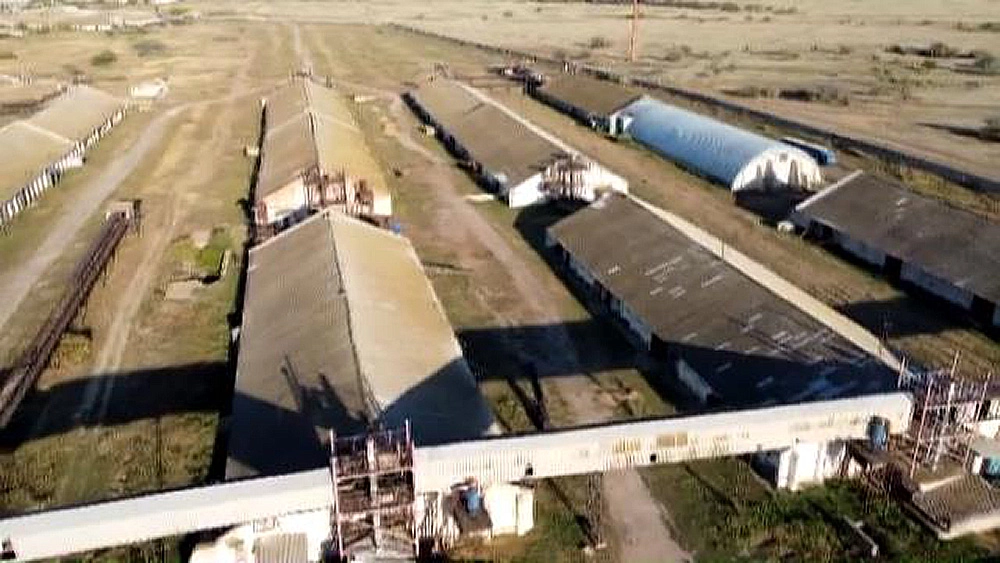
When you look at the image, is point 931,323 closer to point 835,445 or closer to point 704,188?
point 835,445

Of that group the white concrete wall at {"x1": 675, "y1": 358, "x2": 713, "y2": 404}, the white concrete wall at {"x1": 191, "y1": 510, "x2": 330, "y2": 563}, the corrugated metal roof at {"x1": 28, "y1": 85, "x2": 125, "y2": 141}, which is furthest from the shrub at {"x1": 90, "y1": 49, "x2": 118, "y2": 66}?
the white concrete wall at {"x1": 191, "y1": 510, "x2": 330, "y2": 563}

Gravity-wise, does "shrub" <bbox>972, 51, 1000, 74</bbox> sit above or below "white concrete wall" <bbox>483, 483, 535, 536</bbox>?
above

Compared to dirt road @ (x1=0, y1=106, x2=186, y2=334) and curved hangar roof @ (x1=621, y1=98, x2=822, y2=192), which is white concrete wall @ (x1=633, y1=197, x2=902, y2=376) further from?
dirt road @ (x1=0, y1=106, x2=186, y2=334)

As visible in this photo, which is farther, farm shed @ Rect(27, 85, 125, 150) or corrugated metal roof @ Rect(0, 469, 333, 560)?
farm shed @ Rect(27, 85, 125, 150)

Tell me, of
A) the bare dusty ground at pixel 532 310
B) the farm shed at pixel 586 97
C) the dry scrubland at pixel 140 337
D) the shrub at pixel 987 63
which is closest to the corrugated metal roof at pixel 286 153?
the dry scrubland at pixel 140 337

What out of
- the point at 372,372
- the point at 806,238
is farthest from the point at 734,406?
the point at 806,238

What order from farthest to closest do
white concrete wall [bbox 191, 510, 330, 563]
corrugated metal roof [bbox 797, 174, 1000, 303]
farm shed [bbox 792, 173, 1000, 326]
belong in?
corrugated metal roof [bbox 797, 174, 1000, 303], farm shed [bbox 792, 173, 1000, 326], white concrete wall [bbox 191, 510, 330, 563]
